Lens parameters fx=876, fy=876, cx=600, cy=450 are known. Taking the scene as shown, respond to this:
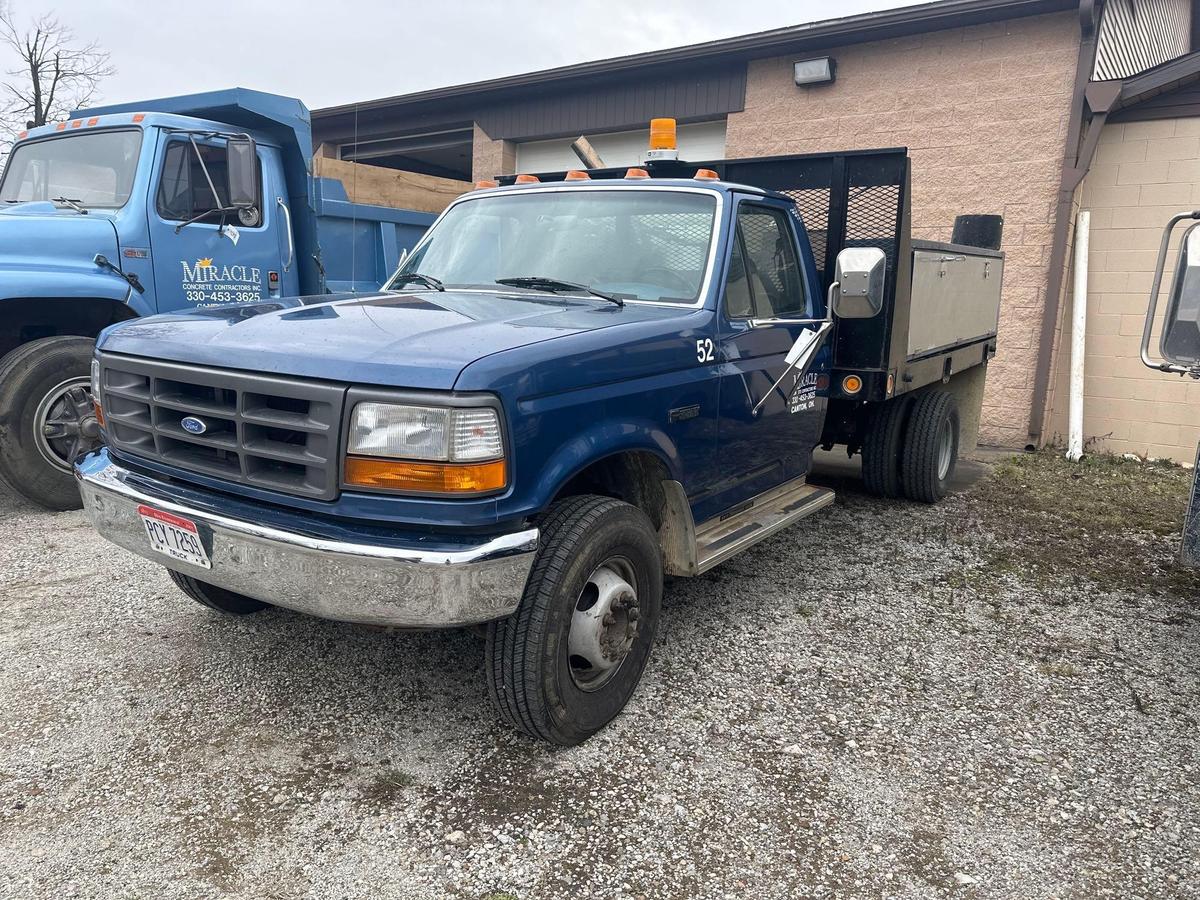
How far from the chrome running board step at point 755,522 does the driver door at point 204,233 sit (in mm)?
4151

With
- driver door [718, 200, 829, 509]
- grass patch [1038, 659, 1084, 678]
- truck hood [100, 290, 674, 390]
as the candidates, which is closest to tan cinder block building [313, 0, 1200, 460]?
driver door [718, 200, 829, 509]

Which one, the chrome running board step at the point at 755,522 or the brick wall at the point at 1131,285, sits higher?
the brick wall at the point at 1131,285

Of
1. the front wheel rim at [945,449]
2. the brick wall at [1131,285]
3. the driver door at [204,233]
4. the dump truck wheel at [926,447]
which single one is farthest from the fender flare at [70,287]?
the brick wall at [1131,285]

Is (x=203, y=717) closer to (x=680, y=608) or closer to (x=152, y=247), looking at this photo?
(x=680, y=608)

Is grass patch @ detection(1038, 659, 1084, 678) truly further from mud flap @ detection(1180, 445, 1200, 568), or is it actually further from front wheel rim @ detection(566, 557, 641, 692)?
front wheel rim @ detection(566, 557, 641, 692)

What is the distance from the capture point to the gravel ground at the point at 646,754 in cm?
256

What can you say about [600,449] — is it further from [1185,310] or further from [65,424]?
[65,424]

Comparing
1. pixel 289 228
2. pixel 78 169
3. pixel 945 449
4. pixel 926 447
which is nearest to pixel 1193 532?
pixel 926 447

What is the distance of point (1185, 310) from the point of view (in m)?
3.39

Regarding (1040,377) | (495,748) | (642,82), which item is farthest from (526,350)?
(642,82)

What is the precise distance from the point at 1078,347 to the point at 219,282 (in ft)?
24.9

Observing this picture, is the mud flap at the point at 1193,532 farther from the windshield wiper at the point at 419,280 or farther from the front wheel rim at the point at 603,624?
the windshield wiper at the point at 419,280

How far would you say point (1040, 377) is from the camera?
8422 mm

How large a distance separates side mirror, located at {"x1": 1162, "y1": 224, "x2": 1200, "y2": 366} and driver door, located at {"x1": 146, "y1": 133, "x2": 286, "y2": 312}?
5.67 meters
